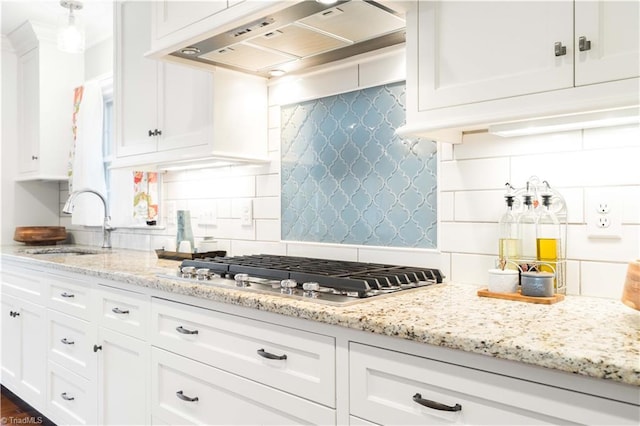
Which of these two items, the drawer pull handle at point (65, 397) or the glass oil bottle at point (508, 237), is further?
the drawer pull handle at point (65, 397)

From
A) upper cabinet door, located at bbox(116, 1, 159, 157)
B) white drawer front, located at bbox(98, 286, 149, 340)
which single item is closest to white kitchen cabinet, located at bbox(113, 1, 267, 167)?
upper cabinet door, located at bbox(116, 1, 159, 157)

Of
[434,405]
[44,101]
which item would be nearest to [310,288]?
[434,405]

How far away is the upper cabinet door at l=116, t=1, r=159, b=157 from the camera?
2576mm

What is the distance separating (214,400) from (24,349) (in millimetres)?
1877

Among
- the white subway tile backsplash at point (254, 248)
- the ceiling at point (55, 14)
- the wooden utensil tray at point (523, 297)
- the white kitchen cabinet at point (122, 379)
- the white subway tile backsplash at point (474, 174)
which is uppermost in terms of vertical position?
the ceiling at point (55, 14)

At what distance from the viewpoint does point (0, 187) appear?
13.1 ft

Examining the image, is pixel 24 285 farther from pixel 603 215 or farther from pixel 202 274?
pixel 603 215

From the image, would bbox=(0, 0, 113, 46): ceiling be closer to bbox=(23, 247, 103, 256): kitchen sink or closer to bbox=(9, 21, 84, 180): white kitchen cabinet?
bbox=(9, 21, 84, 180): white kitchen cabinet

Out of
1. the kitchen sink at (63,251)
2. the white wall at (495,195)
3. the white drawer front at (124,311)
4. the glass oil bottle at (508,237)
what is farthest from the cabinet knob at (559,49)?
the kitchen sink at (63,251)

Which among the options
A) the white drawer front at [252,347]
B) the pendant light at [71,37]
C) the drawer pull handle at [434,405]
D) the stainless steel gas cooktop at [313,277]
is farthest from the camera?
the pendant light at [71,37]

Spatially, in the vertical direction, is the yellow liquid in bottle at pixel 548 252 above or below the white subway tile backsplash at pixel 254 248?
above

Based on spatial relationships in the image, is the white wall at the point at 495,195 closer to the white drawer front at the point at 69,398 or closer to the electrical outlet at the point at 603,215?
the electrical outlet at the point at 603,215

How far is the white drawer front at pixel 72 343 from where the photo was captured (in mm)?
2289

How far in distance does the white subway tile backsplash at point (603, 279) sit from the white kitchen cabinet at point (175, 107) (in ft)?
4.91
